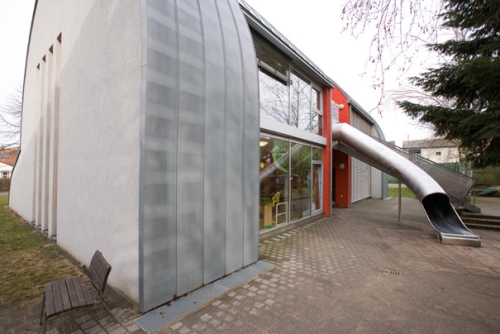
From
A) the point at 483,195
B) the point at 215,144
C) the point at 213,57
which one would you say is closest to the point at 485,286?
the point at 215,144

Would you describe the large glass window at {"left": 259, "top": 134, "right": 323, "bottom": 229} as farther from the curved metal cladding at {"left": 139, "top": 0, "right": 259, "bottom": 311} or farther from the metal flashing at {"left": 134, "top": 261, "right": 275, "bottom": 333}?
the metal flashing at {"left": 134, "top": 261, "right": 275, "bottom": 333}

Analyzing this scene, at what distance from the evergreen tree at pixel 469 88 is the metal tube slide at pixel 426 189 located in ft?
6.51

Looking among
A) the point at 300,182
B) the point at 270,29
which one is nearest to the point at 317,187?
the point at 300,182

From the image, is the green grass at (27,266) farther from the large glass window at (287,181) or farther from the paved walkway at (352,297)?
the large glass window at (287,181)

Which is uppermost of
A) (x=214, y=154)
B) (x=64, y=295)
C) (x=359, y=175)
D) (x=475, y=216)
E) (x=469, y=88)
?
(x=469, y=88)

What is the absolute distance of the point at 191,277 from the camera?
12.3 ft

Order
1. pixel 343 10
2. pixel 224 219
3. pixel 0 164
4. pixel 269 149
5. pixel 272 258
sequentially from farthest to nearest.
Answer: pixel 0 164
pixel 269 149
pixel 272 258
pixel 224 219
pixel 343 10

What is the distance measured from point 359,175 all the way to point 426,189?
9.65 metres

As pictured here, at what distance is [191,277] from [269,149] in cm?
444

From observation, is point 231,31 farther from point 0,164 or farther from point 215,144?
point 0,164

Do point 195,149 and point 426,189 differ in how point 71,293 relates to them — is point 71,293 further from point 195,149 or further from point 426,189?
point 426,189

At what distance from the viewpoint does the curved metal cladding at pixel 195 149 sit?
328 cm

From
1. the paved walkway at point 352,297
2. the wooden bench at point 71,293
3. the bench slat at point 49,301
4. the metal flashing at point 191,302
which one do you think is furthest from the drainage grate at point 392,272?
the bench slat at point 49,301

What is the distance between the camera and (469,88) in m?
8.64
